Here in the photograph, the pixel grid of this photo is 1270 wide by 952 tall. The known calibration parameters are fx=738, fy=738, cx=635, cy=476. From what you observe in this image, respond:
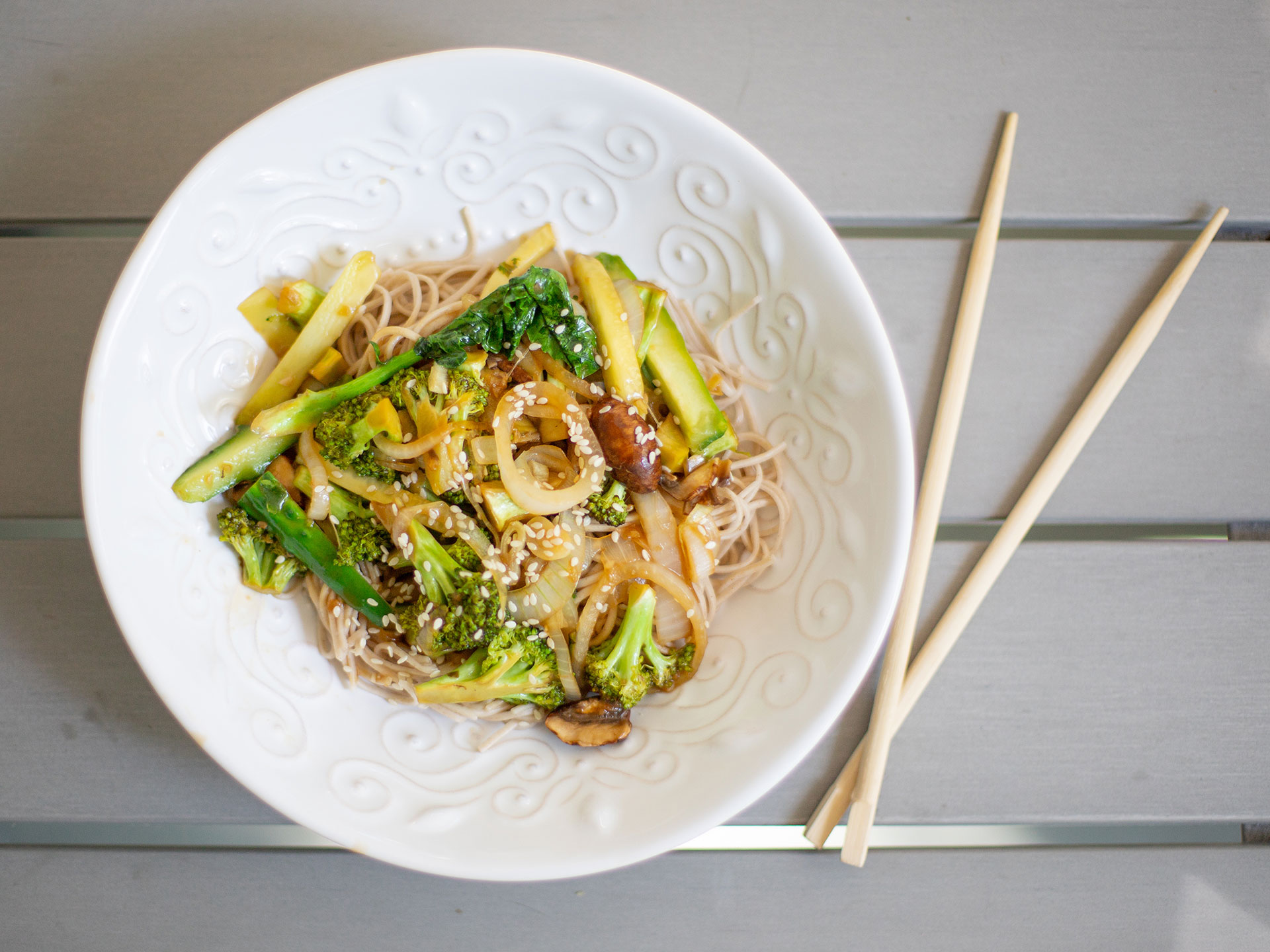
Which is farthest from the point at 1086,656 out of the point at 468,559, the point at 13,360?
the point at 13,360

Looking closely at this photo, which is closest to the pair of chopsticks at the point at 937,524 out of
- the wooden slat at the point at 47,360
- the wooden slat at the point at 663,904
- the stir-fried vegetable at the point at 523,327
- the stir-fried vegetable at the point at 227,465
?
the wooden slat at the point at 663,904

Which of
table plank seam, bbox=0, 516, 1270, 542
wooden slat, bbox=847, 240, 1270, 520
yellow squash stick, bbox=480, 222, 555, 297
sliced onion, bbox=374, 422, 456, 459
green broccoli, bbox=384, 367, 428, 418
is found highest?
wooden slat, bbox=847, 240, 1270, 520

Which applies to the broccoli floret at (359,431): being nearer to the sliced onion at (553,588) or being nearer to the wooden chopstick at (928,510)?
the sliced onion at (553,588)

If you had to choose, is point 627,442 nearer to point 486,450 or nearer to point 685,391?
point 685,391

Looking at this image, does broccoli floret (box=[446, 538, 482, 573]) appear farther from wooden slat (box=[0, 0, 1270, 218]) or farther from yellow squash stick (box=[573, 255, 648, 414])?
wooden slat (box=[0, 0, 1270, 218])

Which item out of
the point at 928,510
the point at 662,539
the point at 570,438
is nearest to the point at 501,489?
the point at 570,438

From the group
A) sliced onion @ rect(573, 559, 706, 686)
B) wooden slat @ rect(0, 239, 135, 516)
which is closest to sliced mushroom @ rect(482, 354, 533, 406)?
sliced onion @ rect(573, 559, 706, 686)
